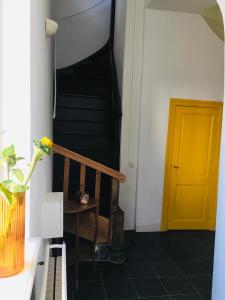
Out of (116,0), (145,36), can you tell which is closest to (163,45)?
(145,36)

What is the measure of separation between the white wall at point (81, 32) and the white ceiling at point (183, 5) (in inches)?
87.9

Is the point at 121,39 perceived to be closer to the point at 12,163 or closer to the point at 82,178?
the point at 82,178

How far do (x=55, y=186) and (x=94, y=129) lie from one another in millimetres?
1122

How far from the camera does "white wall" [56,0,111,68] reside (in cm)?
551

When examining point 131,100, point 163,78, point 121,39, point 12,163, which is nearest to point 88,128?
point 131,100

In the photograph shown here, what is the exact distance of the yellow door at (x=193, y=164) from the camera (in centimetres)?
408

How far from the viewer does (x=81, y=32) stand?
564 cm

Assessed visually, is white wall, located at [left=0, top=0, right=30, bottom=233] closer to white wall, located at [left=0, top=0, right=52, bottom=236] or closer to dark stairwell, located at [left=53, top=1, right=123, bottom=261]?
white wall, located at [left=0, top=0, right=52, bottom=236]

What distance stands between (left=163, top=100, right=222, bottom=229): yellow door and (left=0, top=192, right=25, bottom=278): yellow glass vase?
3321 mm

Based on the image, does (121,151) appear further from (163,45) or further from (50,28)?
(50,28)

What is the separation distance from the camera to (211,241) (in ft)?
12.8

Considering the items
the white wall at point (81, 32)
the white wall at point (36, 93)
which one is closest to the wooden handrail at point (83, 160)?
the white wall at point (36, 93)

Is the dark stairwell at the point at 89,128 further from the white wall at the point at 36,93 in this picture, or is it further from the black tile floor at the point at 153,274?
the white wall at the point at 36,93

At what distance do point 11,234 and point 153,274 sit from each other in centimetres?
239
